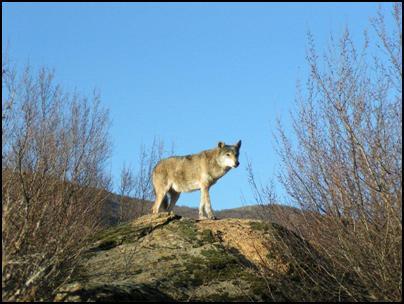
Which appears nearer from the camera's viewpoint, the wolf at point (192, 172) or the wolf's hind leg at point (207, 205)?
the wolf's hind leg at point (207, 205)

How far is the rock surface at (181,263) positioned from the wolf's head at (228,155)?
315 cm

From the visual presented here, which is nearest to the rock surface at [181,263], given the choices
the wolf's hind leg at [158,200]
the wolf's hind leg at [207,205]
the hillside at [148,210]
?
the hillside at [148,210]

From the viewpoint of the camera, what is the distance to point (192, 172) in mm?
12656

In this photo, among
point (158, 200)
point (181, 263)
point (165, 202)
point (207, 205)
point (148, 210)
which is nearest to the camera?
point (181, 263)

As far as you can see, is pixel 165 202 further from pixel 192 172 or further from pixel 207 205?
pixel 207 205

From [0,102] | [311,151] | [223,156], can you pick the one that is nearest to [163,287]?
[311,151]

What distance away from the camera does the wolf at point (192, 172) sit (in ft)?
41.1

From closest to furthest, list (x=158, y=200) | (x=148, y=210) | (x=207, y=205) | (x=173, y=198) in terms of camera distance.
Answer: (x=207, y=205) < (x=158, y=200) < (x=173, y=198) < (x=148, y=210)

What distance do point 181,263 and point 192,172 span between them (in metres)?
4.95

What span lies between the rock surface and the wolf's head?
3.15 meters

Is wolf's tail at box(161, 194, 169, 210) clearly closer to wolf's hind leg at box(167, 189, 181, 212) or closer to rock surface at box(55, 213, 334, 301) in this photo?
wolf's hind leg at box(167, 189, 181, 212)

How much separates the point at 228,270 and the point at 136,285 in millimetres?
1718

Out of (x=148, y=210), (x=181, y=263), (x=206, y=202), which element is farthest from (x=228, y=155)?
(x=148, y=210)

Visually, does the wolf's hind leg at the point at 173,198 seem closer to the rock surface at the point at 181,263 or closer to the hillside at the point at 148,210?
the hillside at the point at 148,210
